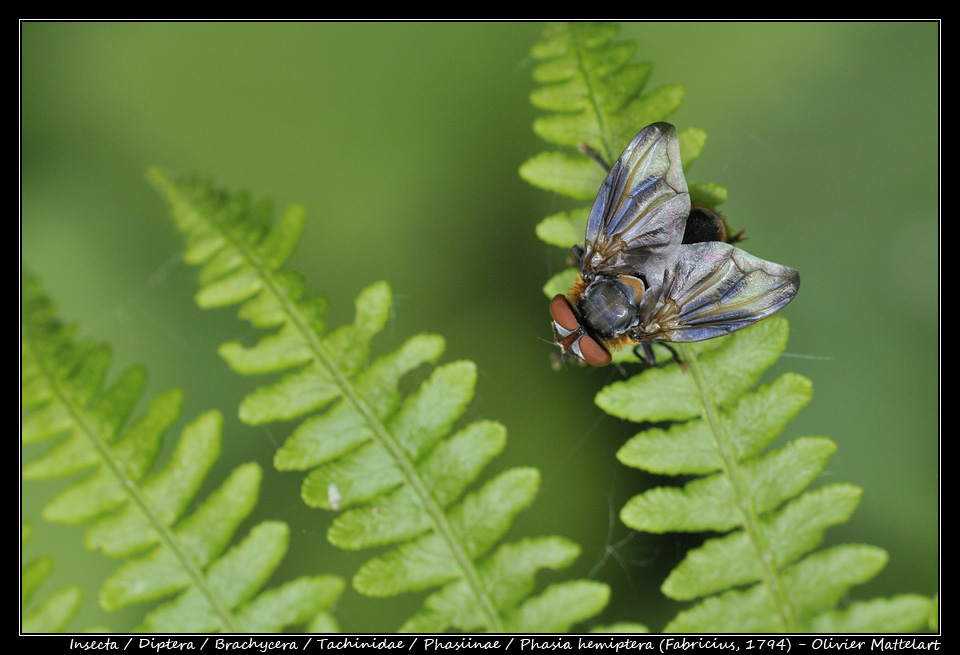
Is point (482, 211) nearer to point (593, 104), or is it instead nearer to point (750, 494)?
point (593, 104)

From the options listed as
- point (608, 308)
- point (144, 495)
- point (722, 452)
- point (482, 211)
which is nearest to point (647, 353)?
point (608, 308)

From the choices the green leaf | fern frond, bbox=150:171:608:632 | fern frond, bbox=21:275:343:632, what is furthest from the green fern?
fern frond, bbox=21:275:343:632

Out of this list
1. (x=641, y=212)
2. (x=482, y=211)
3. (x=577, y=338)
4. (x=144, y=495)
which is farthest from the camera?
(x=482, y=211)

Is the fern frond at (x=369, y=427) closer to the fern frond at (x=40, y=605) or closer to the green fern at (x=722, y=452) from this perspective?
the green fern at (x=722, y=452)

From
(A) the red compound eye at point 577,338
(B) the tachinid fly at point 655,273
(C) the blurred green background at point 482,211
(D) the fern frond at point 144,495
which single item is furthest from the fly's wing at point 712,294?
(D) the fern frond at point 144,495

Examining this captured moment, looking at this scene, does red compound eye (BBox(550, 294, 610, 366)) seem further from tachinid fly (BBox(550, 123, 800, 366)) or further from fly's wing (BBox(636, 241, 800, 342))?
fly's wing (BBox(636, 241, 800, 342))

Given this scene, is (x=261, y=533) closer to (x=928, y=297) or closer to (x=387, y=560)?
(x=387, y=560)
